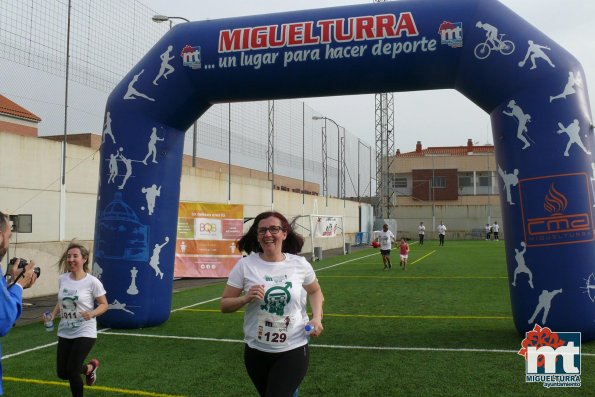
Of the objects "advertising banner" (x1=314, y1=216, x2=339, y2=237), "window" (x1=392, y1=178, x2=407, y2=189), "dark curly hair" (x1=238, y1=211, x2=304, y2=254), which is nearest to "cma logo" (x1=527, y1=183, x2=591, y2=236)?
"dark curly hair" (x1=238, y1=211, x2=304, y2=254)

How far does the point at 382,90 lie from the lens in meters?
7.95

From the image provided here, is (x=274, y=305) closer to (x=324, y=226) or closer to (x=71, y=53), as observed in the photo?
(x=71, y=53)

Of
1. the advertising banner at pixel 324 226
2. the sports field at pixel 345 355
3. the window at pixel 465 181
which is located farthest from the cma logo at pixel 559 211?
the window at pixel 465 181

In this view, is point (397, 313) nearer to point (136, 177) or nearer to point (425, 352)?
point (425, 352)

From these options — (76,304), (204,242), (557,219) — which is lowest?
(76,304)

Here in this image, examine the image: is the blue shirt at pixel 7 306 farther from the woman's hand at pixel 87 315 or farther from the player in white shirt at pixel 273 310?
the woman's hand at pixel 87 315

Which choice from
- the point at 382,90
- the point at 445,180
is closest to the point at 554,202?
the point at 382,90

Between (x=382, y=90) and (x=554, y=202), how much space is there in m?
2.87

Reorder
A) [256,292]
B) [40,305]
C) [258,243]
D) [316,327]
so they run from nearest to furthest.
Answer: [256,292] → [316,327] → [258,243] → [40,305]

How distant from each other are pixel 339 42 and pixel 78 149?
28.2 feet

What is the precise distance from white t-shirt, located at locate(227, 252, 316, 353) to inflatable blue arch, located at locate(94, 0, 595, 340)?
4.46m

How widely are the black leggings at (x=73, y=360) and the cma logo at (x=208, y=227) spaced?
1140 cm

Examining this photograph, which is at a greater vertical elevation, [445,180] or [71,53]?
[445,180]

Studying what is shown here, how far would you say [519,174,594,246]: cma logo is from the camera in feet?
22.0
